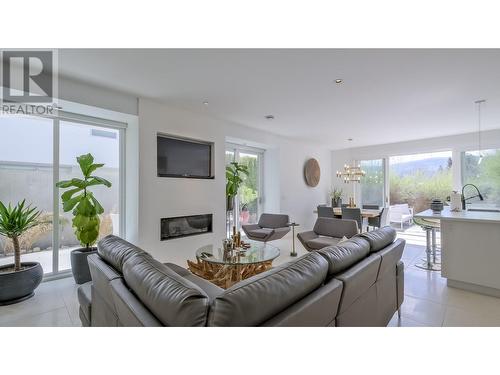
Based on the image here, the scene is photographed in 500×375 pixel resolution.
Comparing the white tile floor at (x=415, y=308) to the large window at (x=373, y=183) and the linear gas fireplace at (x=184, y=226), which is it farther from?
the large window at (x=373, y=183)

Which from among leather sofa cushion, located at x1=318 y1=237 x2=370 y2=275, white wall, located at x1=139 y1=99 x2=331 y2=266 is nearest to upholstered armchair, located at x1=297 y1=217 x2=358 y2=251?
white wall, located at x1=139 y1=99 x2=331 y2=266

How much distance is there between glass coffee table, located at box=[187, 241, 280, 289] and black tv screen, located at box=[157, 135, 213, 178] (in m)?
1.44

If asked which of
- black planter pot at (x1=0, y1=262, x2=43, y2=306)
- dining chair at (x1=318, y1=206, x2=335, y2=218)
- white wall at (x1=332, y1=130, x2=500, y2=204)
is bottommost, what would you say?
black planter pot at (x1=0, y1=262, x2=43, y2=306)

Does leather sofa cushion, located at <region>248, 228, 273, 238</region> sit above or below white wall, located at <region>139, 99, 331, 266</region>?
below

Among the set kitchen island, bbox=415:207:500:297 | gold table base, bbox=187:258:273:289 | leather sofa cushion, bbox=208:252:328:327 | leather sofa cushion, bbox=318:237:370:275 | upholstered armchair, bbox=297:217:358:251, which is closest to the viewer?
leather sofa cushion, bbox=208:252:328:327

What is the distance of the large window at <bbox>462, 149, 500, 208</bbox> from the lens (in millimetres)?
5203

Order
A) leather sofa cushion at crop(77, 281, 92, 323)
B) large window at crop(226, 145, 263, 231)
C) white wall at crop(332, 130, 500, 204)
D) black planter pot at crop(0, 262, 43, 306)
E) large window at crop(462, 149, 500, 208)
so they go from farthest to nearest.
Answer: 1. large window at crop(226, 145, 263, 231)
2. white wall at crop(332, 130, 500, 204)
3. large window at crop(462, 149, 500, 208)
4. black planter pot at crop(0, 262, 43, 306)
5. leather sofa cushion at crop(77, 281, 92, 323)

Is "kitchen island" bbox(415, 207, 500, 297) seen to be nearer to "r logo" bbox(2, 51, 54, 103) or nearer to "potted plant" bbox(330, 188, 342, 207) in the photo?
"potted plant" bbox(330, 188, 342, 207)

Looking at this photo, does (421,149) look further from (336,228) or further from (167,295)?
(167,295)

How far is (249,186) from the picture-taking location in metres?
5.74

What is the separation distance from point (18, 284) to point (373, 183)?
7.62 metres

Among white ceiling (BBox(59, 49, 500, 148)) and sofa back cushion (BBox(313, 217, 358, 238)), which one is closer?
white ceiling (BBox(59, 49, 500, 148))
